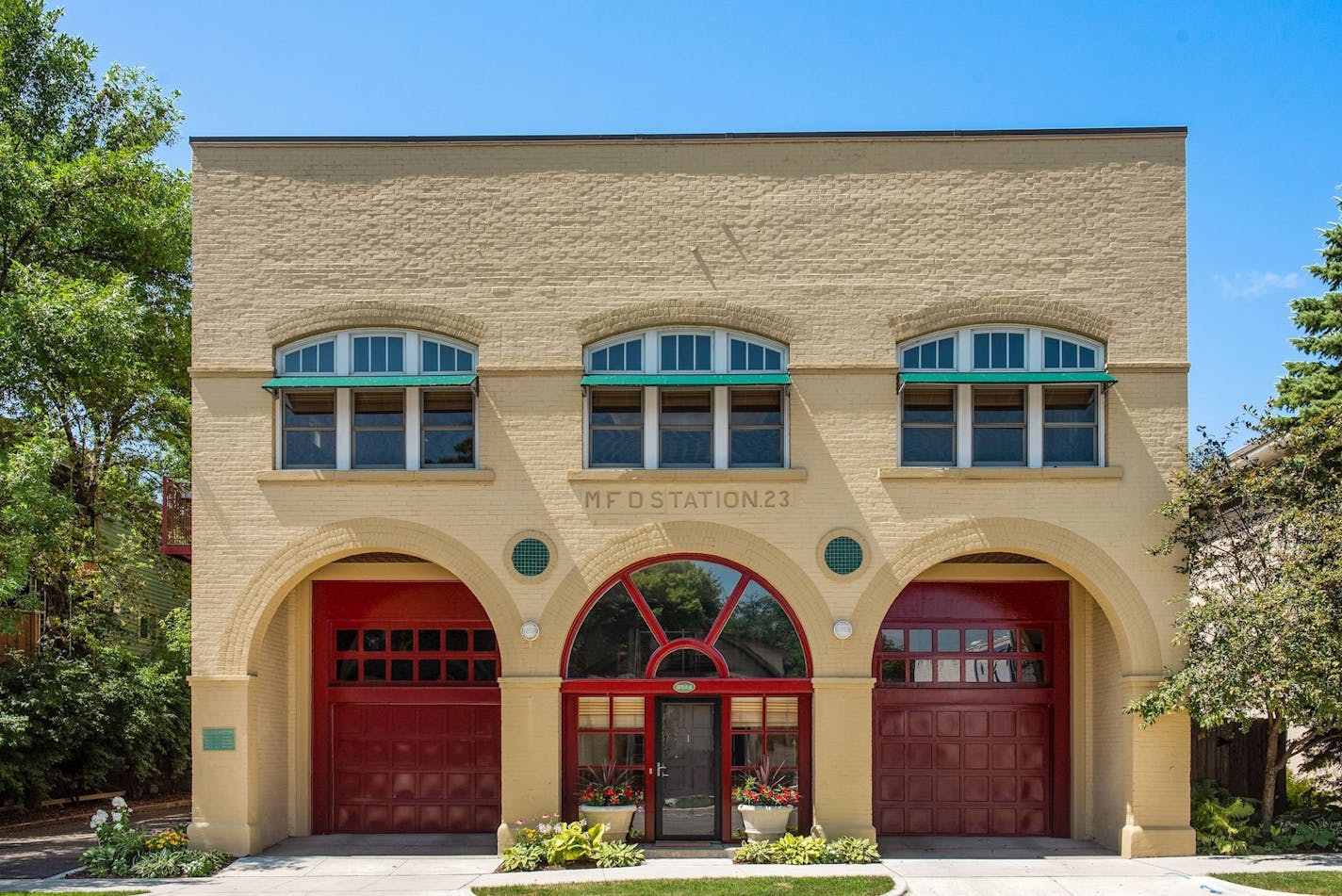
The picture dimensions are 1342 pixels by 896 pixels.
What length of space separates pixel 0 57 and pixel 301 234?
29.4 feet

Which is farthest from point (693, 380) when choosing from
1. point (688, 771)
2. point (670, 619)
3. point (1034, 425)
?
point (688, 771)

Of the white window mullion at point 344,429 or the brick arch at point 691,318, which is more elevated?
the brick arch at point 691,318

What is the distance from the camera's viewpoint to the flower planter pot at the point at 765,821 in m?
16.5

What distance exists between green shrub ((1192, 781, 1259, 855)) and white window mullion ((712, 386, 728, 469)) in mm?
8049

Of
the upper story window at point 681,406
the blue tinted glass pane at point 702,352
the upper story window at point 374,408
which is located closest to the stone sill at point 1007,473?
the upper story window at point 681,406

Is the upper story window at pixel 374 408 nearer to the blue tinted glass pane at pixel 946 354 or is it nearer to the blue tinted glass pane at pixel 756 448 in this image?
the blue tinted glass pane at pixel 756 448

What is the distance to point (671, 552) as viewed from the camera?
1694 centimetres

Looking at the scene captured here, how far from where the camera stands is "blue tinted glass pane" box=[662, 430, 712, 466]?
17234 mm

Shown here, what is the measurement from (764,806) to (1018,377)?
6.81 m

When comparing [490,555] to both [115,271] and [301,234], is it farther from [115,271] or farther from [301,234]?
[115,271]

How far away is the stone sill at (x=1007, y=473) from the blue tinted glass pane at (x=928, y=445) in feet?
1.08

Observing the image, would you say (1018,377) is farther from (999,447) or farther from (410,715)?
(410,715)

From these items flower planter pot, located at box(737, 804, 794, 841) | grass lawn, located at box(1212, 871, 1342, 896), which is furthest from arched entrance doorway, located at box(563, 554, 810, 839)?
grass lawn, located at box(1212, 871, 1342, 896)

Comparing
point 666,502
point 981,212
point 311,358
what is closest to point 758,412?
point 666,502
